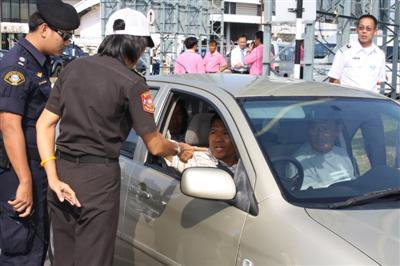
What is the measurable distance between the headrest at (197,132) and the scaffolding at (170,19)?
1497 centimetres

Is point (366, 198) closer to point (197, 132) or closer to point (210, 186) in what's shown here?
point (210, 186)

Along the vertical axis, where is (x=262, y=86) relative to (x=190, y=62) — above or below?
below

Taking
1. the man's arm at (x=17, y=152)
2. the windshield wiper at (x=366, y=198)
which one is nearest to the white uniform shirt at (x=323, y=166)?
the windshield wiper at (x=366, y=198)

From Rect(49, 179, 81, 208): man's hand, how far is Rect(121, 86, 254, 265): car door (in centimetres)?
51

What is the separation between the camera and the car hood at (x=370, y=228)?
207cm

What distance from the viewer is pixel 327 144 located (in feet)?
9.98

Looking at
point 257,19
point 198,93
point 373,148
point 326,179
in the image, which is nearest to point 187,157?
point 198,93

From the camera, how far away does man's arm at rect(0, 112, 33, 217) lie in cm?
302

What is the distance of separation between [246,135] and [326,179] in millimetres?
444

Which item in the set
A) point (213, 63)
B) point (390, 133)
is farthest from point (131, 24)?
point (213, 63)

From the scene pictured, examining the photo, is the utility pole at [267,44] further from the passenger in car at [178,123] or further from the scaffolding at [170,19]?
the scaffolding at [170,19]

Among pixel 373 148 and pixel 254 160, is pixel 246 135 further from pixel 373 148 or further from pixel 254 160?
pixel 373 148

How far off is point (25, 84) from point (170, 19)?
65.7ft

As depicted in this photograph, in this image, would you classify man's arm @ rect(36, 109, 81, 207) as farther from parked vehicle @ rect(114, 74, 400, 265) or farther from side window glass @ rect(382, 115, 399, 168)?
side window glass @ rect(382, 115, 399, 168)
